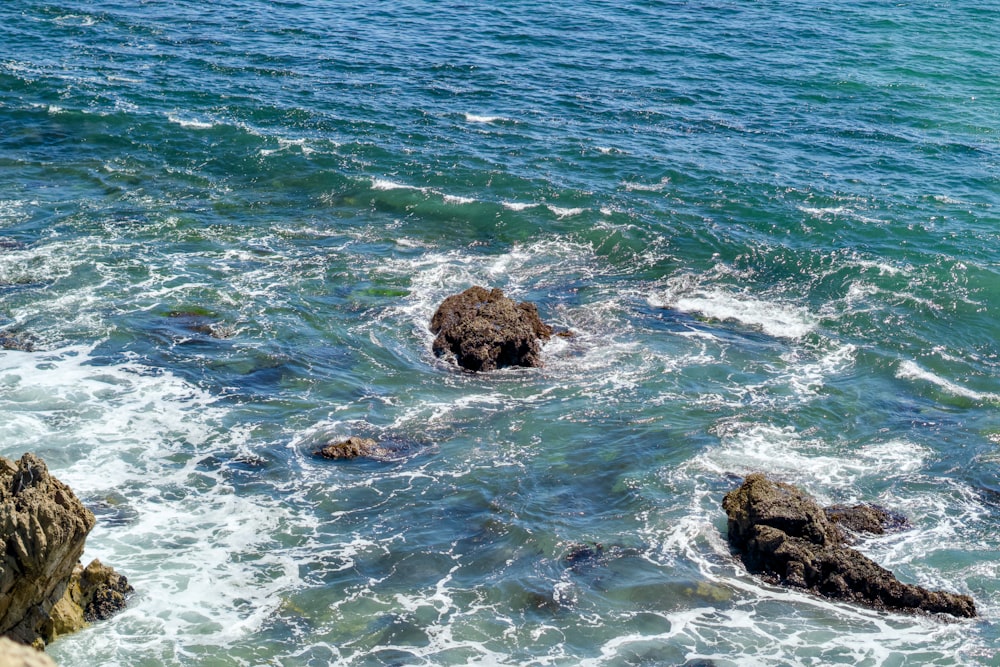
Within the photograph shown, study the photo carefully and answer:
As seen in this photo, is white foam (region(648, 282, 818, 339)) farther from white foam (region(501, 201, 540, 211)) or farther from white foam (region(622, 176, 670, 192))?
white foam (region(501, 201, 540, 211))

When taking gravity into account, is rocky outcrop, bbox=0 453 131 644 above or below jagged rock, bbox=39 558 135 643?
above

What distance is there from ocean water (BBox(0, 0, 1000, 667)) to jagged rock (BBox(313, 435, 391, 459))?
357mm

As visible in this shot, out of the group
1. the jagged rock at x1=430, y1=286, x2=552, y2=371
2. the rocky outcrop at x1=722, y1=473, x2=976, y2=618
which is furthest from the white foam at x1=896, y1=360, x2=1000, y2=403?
the jagged rock at x1=430, y1=286, x2=552, y2=371

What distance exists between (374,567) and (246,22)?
1611 inches

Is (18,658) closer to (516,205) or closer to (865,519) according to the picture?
(865,519)

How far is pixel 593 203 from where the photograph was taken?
128 ft

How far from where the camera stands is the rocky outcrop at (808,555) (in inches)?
824

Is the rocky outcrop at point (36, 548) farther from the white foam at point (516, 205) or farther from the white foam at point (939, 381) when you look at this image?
the white foam at point (516, 205)

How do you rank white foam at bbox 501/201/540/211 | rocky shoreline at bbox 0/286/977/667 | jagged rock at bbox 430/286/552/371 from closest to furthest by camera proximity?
rocky shoreline at bbox 0/286/977/667 → jagged rock at bbox 430/286/552/371 → white foam at bbox 501/201/540/211

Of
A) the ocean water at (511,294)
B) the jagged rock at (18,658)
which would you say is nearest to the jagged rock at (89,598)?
the ocean water at (511,294)

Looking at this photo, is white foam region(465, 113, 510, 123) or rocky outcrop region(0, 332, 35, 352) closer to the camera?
rocky outcrop region(0, 332, 35, 352)

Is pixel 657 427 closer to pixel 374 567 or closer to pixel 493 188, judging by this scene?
pixel 374 567

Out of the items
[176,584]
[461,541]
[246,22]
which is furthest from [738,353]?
[246,22]

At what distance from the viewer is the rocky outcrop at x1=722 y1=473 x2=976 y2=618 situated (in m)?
20.9
